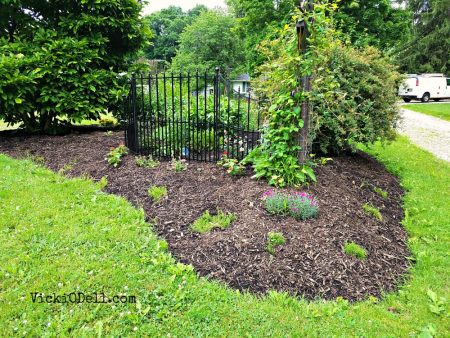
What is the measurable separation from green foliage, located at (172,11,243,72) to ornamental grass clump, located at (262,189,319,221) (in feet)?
91.2

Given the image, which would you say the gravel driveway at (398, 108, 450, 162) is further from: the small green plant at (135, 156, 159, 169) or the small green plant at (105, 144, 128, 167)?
the small green plant at (105, 144, 128, 167)

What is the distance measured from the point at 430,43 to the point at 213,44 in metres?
18.5

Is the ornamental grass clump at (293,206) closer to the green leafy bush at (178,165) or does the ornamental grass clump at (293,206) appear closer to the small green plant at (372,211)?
the small green plant at (372,211)

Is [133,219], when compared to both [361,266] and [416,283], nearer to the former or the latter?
[361,266]

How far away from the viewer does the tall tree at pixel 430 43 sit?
2515 cm

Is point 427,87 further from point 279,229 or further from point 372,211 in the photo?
point 279,229

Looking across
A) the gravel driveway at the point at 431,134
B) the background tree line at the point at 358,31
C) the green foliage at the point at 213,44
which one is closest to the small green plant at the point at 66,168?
the gravel driveway at the point at 431,134

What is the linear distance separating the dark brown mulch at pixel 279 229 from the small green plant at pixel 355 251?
61 mm

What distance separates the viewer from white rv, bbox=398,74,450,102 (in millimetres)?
21375

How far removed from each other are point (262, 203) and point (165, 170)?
5.67 feet

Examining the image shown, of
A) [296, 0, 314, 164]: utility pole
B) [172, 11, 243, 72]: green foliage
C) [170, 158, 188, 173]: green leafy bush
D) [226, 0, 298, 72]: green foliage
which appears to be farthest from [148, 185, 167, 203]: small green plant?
[172, 11, 243, 72]: green foliage

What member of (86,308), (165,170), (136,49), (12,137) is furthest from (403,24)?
(86,308)

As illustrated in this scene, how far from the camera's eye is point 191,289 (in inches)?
91.8

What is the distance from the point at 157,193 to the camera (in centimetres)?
382
